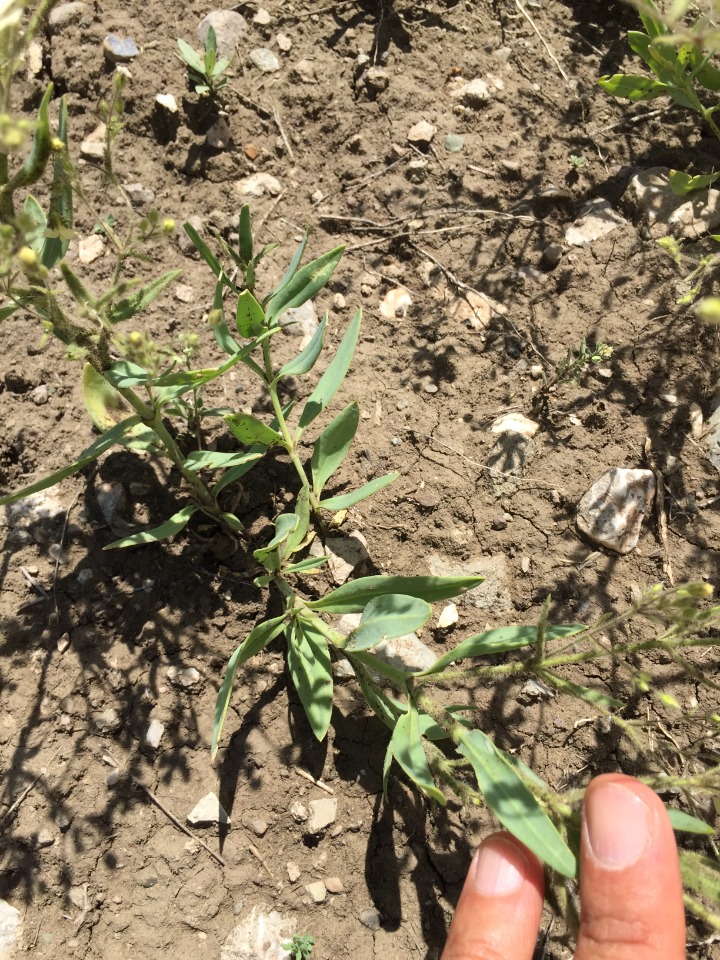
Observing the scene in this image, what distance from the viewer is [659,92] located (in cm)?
288

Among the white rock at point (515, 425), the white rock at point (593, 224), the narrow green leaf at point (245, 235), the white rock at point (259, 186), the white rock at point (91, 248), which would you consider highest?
the narrow green leaf at point (245, 235)

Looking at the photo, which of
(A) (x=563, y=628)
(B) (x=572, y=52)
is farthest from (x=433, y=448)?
(B) (x=572, y=52)

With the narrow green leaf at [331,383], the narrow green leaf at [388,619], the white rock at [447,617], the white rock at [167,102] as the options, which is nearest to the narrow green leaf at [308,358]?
the narrow green leaf at [331,383]

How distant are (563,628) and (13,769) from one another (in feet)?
6.14

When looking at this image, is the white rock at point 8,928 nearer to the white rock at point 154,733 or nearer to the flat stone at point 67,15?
the white rock at point 154,733

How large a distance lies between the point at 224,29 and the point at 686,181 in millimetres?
2184

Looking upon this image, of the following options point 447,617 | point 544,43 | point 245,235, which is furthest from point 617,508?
point 544,43

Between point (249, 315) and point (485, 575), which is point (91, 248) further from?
point (485, 575)

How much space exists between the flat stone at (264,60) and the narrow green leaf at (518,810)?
120 inches

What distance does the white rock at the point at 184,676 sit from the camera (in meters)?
2.38

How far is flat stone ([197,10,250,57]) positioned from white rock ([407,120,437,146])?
0.92 meters

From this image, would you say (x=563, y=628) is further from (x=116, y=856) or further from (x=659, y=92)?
(x=659, y=92)

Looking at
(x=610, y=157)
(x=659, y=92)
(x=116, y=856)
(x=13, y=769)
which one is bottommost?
(x=116, y=856)

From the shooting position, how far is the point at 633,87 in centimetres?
289
